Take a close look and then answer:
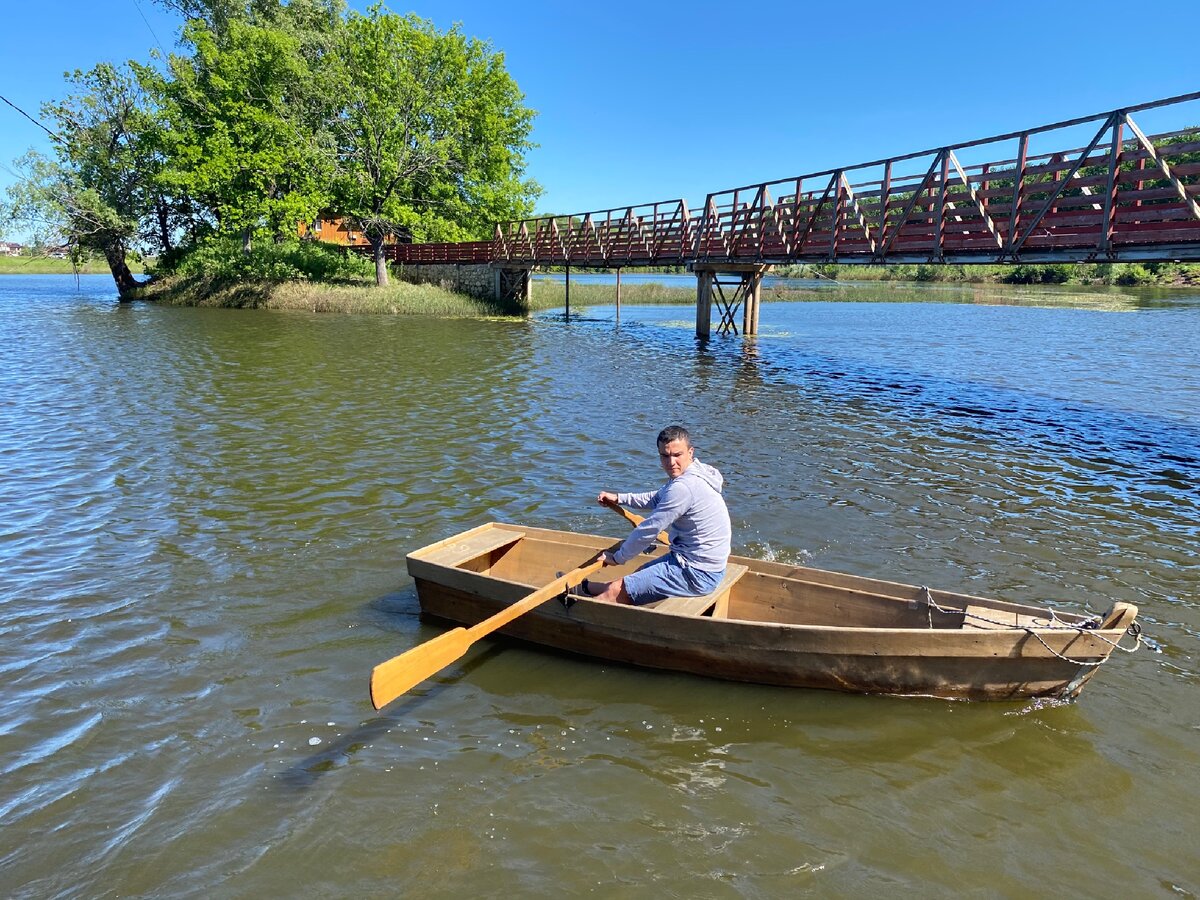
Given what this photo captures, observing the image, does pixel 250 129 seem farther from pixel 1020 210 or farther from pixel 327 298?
pixel 1020 210

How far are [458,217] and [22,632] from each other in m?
42.4

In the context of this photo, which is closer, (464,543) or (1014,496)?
(464,543)

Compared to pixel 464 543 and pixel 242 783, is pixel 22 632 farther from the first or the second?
pixel 464 543

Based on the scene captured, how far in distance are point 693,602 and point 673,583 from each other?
9.1 inches

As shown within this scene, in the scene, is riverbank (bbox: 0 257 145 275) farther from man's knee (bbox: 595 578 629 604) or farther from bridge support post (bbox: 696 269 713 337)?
man's knee (bbox: 595 578 629 604)

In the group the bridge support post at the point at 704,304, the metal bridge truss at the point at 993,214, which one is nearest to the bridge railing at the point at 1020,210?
A: the metal bridge truss at the point at 993,214

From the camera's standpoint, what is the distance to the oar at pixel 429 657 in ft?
15.7

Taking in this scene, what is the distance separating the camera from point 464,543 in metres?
7.55

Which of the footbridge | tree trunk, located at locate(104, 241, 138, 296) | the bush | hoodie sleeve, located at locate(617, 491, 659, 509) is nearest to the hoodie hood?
hoodie sleeve, located at locate(617, 491, 659, 509)

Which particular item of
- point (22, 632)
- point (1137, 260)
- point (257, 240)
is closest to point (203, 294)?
point (257, 240)

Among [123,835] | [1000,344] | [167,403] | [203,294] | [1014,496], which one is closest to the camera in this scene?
[123,835]

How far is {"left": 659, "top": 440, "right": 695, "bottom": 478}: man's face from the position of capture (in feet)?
19.8

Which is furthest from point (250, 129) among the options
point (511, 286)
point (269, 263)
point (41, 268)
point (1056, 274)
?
point (41, 268)

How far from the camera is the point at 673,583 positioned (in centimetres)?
628
